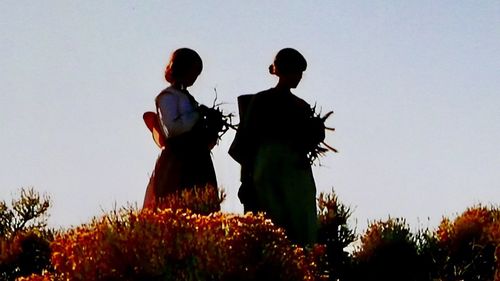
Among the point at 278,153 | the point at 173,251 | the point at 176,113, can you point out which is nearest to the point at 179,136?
the point at 176,113

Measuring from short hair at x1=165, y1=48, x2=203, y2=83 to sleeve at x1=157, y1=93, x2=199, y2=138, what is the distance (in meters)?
0.23

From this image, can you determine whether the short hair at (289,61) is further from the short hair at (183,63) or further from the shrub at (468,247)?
the shrub at (468,247)

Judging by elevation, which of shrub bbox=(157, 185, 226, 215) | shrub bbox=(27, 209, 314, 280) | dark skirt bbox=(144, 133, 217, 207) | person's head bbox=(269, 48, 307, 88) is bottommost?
shrub bbox=(27, 209, 314, 280)

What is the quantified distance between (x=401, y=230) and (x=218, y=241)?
6912 millimetres

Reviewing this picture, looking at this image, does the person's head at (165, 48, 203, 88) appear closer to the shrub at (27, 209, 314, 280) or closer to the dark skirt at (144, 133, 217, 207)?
the dark skirt at (144, 133, 217, 207)

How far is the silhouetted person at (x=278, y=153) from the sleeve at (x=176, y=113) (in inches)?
22.9

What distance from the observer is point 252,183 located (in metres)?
11.7

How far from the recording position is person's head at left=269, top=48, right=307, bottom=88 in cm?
1141

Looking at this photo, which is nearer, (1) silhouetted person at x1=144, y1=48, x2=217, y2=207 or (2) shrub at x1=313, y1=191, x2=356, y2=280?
(1) silhouetted person at x1=144, y1=48, x2=217, y2=207

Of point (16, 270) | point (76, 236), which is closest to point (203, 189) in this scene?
point (76, 236)

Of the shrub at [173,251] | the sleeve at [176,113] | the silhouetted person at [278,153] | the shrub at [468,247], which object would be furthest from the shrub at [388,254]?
the shrub at [173,251]

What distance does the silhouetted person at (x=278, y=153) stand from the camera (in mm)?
11625

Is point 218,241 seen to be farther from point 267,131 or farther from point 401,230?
point 401,230

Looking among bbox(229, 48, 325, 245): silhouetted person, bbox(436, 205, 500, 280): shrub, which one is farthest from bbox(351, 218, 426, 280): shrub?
bbox(229, 48, 325, 245): silhouetted person
